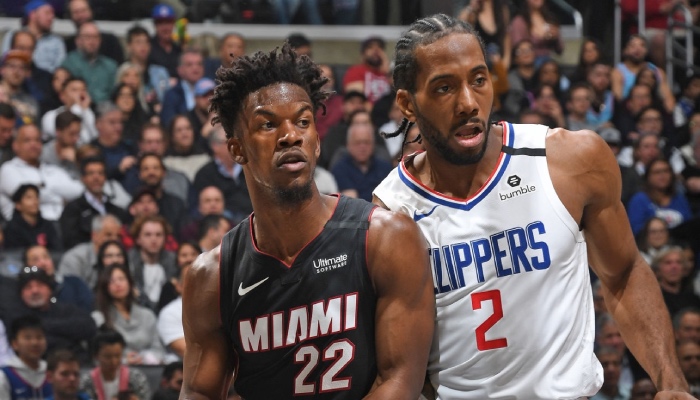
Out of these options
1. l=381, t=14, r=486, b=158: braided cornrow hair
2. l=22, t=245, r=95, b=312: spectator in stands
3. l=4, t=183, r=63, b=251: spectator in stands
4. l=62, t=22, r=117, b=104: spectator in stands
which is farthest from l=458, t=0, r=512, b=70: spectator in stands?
l=381, t=14, r=486, b=158: braided cornrow hair

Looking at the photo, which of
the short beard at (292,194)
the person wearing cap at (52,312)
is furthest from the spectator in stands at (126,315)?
the short beard at (292,194)

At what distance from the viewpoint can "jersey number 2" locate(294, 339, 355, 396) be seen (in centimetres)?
332

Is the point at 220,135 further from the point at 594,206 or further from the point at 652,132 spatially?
the point at 594,206

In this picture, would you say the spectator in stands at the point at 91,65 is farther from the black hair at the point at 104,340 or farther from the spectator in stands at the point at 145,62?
the black hair at the point at 104,340

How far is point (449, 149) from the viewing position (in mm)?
3547

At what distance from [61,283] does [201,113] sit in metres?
2.43

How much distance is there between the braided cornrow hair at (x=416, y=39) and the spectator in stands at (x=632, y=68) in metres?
8.12

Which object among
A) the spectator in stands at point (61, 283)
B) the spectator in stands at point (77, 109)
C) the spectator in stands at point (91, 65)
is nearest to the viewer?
the spectator in stands at point (61, 283)

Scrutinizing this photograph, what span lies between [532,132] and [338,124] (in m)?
5.97

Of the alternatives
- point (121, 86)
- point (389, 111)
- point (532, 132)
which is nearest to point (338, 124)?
point (389, 111)

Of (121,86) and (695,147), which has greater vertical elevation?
(121,86)

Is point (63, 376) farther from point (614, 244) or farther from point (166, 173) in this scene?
point (614, 244)

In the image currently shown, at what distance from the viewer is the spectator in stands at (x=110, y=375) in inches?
276

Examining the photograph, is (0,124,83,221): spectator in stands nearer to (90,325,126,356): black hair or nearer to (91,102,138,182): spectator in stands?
(91,102,138,182): spectator in stands
